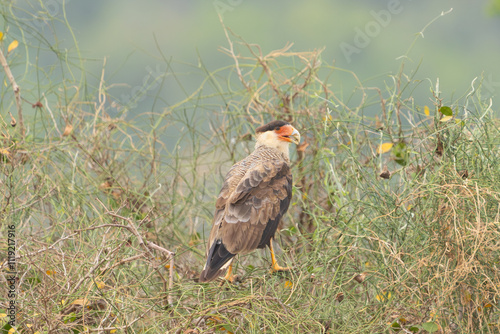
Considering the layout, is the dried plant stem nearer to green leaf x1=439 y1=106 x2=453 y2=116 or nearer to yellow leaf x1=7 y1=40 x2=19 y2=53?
yellow leaf x1=7 y1=40 x2=19 y2=53

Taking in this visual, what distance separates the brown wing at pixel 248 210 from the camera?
2.94 m

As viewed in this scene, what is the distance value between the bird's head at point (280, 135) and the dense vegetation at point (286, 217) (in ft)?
0.63

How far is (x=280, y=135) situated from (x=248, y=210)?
51 centimetres

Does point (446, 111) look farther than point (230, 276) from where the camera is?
No

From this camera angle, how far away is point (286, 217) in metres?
3.79

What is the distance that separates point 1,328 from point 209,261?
2.90 ft

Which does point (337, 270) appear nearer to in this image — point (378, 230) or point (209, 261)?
point (378, 230)

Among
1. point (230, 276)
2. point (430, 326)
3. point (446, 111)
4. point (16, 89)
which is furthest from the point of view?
point (16, 89)

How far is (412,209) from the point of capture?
9.42ft

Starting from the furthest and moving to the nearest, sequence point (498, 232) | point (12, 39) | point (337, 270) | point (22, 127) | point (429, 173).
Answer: point (12, 39)
point (22, 127)
point (429, 173)
point (337, 270)
point (498, 232)

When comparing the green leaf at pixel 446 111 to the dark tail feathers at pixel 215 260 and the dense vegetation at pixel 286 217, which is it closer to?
the dense vegetation at pixel 286 217

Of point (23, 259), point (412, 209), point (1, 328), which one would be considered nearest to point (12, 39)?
point (23, 259)

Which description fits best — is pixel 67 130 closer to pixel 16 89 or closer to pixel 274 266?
pixel 16 89

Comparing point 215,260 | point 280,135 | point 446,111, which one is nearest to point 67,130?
point 280,135
